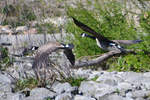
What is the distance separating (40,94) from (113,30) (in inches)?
80.2

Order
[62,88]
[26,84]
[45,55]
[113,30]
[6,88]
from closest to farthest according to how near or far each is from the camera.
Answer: [45,55] < [62,88] < [6,88] < [26,84] < [113,30]

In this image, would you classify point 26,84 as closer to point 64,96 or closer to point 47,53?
point 64,96

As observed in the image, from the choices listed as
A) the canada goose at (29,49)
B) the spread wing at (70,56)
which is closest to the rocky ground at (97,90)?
the canada goose at (29,49)

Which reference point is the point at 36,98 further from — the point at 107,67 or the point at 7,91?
the point at 107,67

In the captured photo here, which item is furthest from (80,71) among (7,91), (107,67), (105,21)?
(7,91)

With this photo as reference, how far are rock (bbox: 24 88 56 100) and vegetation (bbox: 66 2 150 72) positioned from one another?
146cm

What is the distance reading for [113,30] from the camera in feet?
20.6

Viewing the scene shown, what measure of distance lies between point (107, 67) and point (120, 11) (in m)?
1.05

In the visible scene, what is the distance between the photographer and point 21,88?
545 centimetres

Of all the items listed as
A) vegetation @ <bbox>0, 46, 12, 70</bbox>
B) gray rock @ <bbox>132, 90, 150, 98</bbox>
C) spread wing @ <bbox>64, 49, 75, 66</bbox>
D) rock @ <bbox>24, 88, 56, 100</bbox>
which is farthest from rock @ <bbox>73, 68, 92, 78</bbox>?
spread wing @ <bbox>64, 49, 75, 66</bbox>

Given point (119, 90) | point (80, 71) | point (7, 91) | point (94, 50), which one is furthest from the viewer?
point (94, 50)

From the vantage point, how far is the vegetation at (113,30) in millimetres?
5578

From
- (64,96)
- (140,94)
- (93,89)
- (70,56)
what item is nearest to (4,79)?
(64,96)

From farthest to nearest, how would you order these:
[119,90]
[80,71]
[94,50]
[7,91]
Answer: [94,50] < [80,71] < [7,91] < [119,90]
